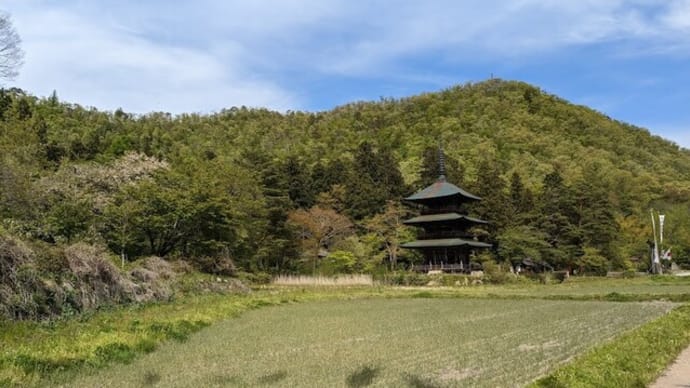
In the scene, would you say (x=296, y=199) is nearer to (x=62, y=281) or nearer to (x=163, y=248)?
(x=163, y=248)

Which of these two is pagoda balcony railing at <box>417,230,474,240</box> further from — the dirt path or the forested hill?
the dirt path

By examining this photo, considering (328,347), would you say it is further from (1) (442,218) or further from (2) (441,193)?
(2) (441,193)

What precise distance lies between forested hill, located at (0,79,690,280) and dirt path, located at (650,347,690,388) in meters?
12.1

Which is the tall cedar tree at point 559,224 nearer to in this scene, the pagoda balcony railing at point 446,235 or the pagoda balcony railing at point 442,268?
the pagoda balcony railing at point 446,235

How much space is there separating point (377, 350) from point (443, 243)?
28.7 metres

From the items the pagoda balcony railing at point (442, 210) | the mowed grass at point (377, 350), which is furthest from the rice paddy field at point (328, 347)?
the pagoda balcony railing at point (442, 210)

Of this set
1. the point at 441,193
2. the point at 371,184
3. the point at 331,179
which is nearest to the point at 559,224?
the point at 441,193

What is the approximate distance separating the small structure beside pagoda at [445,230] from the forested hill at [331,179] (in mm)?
2025

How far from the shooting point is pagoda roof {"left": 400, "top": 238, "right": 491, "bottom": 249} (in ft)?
118

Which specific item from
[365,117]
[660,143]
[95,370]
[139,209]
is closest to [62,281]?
[95,370]

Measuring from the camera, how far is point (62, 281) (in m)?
11.8

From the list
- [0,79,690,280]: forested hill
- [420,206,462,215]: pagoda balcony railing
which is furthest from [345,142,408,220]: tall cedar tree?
[420,206,462,215]: pagoda balcony railing

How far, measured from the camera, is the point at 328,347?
8.87 metres

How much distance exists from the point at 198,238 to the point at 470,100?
186ft
